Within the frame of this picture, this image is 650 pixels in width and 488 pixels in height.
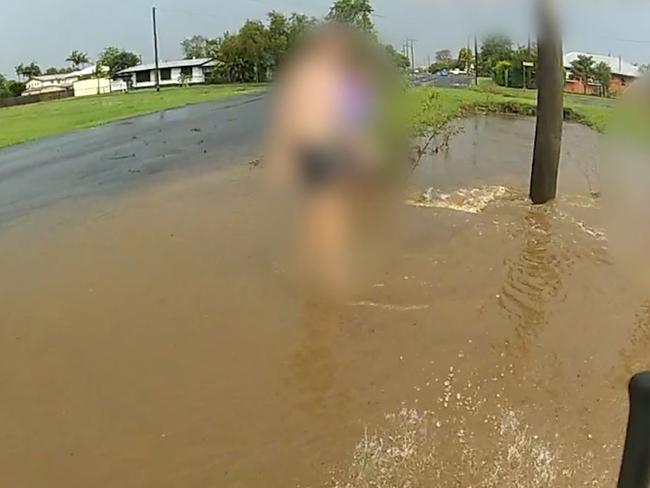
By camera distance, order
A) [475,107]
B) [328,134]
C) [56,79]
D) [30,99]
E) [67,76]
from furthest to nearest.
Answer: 1. [67,76]
2. [56,79]
3. [30,99]
4. [475,107]
5. [328,134]

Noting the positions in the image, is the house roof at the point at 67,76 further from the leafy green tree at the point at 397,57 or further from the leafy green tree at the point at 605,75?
the leafy green tree at the point at 397,57

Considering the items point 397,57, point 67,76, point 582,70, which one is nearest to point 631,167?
point 397,57

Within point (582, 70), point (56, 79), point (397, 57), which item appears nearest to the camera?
point (397, 57)

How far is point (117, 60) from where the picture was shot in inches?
1998

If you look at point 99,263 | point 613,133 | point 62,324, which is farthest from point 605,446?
point 99,263

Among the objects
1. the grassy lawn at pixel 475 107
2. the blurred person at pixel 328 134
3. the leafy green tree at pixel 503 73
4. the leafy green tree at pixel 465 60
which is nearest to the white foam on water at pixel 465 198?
the blurred person at pixel 328 134

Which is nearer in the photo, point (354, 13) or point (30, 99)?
point (354, 13)

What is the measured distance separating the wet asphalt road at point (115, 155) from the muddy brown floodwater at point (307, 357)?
2.13 meters

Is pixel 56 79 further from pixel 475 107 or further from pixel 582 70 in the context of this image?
pixel 582 70

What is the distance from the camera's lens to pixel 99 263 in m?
5.79

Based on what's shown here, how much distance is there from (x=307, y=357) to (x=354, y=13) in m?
3.57

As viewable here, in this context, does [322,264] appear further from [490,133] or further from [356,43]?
[490,133]

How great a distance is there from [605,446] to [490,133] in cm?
1241

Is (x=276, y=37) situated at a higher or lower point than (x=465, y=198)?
higher
